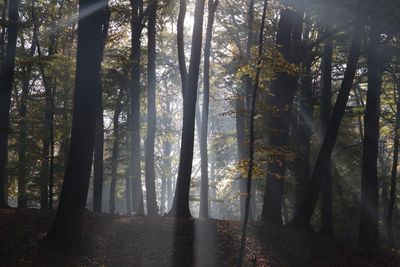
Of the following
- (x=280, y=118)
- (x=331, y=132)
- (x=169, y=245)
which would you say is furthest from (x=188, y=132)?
(x=331, y=132)

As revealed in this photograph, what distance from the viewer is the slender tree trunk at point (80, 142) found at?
9.89 meters

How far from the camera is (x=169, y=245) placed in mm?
11633

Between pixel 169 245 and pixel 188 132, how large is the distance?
4.36 meters

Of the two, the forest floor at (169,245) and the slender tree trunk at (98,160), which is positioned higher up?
the slender tree trunk at (98,160)

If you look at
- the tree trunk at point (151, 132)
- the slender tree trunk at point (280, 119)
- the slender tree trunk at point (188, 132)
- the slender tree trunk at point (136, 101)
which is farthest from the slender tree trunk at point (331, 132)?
the slender tree trunk at point (136, 101)

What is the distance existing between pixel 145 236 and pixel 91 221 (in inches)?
68.1

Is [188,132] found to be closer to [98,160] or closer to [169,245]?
[169,245]

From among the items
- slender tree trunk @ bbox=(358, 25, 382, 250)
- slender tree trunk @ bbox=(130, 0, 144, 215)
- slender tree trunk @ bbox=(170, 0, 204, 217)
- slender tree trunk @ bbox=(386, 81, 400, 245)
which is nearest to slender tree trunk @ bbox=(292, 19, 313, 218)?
slender tree trunk @ bbox=(358, 25, 382, 250)

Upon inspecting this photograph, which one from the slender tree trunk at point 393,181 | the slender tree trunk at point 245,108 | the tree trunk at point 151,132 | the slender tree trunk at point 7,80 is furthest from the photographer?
the slender tree trunk at point 393,181

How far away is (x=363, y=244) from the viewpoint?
15.8 m

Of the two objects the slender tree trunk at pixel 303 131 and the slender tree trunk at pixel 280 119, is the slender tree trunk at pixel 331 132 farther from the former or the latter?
the slender tree trunk at pixel 303 131

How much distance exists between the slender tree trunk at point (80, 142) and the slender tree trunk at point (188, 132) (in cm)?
478

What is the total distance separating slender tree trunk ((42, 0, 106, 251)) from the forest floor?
45 cm

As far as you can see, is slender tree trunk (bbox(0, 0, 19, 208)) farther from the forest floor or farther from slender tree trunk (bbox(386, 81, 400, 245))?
slender tree trunk (bbox(386, 81, 400, 245))
